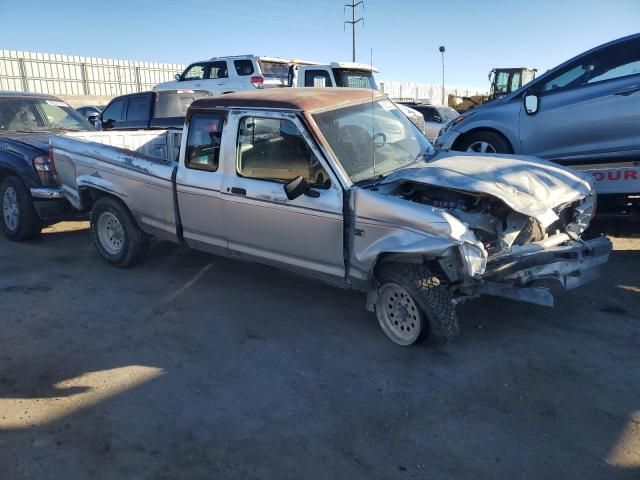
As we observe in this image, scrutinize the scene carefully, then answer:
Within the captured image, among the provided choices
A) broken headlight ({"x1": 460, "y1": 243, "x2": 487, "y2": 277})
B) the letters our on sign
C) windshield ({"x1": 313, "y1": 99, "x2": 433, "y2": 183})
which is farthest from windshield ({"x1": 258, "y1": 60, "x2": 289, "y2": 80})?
broken headlight ({"x1": 460, "y1": 243, "x2": 487, "y2": 277})

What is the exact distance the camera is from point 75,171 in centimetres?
633

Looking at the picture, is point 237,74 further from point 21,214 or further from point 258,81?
point 21,214

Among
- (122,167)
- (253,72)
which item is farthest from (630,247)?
(253,72)

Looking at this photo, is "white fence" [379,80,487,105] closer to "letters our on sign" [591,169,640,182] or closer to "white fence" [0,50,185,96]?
"white fence" [0,50,185,96]

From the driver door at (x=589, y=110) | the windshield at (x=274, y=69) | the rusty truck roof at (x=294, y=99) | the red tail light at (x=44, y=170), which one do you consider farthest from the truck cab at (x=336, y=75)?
the rusty truck roof at (x=294, y=99)

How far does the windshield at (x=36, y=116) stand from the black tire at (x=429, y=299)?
6.84 metres

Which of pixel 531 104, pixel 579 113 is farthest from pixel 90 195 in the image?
pixel 579 113

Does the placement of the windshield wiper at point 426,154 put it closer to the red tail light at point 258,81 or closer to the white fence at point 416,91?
the red tail light at point 258,81

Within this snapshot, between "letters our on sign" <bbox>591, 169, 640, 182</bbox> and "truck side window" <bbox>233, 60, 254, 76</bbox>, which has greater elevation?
"truck side window" <bbox>233, 60, 254, 76</bbox>

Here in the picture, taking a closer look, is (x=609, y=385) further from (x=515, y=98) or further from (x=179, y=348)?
(x=515, y=98)

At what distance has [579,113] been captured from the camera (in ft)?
20.2

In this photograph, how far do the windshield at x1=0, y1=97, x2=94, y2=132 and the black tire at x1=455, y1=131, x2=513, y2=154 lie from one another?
19.7 feet

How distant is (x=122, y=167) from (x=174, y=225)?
3.11 ft

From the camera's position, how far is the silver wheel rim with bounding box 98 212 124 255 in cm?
622
